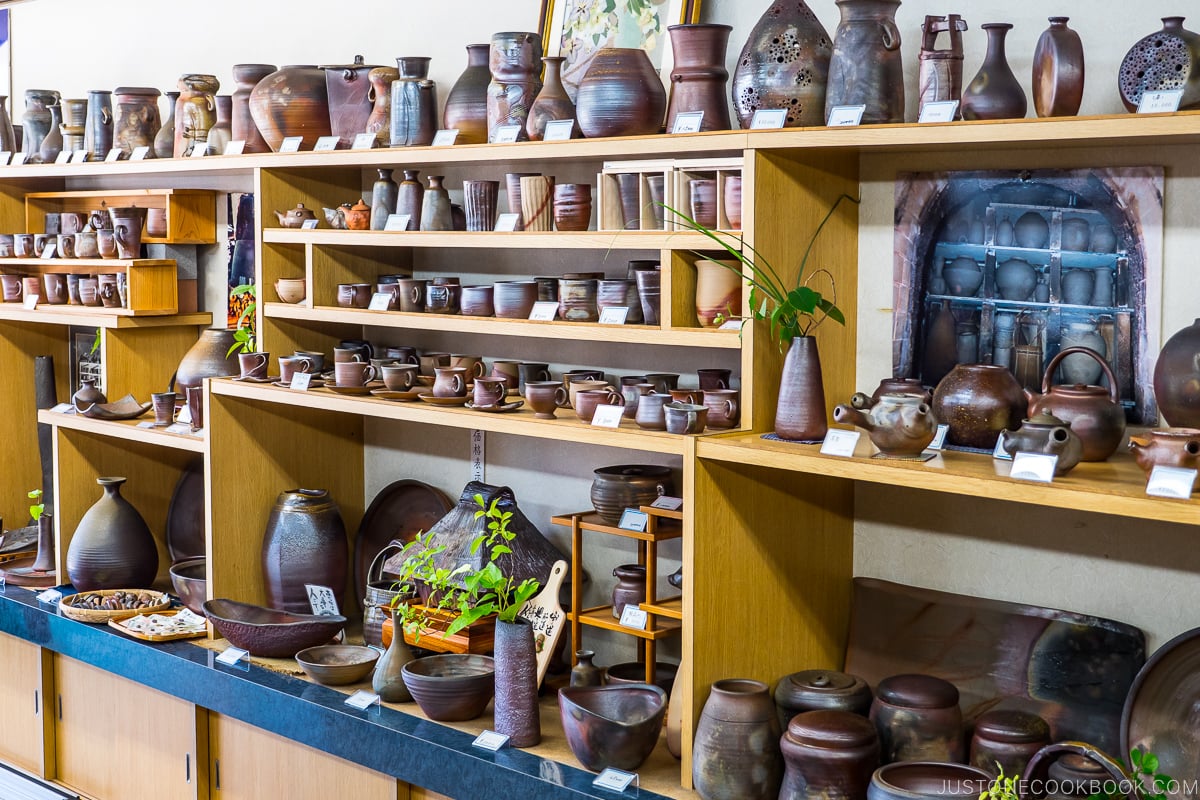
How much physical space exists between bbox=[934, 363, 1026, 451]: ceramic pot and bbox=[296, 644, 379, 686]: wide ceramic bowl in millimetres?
1561

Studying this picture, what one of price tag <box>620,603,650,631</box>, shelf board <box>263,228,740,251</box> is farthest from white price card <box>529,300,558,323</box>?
price tag <box>620,603,650,631</box>

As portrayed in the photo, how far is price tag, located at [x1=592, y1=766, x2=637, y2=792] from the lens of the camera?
2.51 m

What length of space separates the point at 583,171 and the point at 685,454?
39.1 inches

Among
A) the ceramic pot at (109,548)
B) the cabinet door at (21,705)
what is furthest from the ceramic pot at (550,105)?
the cabinet door at (21,705)

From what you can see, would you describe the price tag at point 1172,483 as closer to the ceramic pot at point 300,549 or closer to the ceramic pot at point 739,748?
the ceramic pot at point 739,748

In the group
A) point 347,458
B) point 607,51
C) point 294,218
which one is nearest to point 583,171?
point 607,51

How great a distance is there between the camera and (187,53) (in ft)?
14.1

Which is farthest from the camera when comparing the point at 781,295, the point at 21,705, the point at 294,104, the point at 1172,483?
the point at 21,705

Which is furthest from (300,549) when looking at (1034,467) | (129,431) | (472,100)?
(1034,467)

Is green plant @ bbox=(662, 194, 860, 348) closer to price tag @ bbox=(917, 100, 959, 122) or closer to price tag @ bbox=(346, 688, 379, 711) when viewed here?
price tag @ bbox=(917, 100, 959, 122)

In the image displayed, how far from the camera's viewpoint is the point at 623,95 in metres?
2.70

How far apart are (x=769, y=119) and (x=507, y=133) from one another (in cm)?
71

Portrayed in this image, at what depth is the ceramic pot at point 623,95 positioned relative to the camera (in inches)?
106

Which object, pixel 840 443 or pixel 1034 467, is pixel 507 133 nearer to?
pixel 840 443
